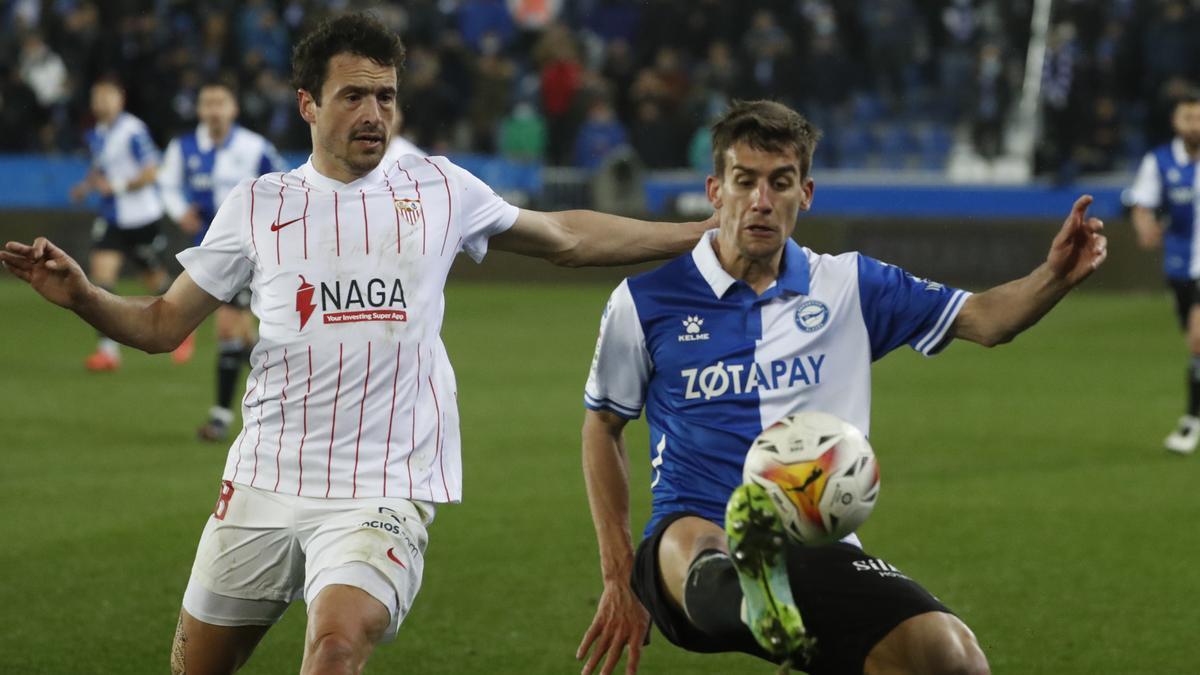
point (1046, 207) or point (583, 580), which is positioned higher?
point (1046, 207)

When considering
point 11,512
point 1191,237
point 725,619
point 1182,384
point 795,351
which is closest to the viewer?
point 725,619

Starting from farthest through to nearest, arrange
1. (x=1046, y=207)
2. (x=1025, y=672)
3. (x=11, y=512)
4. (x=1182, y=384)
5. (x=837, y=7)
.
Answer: (x=837, y=7)
(x=1046, y=207)
(x=1182, y=384)
(x=11, y=512)
(x=1025, y=672)

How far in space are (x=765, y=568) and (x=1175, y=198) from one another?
30.4 feet

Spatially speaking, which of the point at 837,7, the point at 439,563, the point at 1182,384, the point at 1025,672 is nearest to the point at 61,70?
the point at 837,7

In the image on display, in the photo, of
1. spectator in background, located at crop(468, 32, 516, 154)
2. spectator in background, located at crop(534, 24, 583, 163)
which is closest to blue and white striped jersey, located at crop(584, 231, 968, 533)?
spectator in background, located at crop(534, 24, 583, 163)

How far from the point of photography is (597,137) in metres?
24.8

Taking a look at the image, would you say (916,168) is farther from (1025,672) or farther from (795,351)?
(795,351)

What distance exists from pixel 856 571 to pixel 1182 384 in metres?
11.2

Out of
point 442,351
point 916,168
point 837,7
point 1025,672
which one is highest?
point 837,7

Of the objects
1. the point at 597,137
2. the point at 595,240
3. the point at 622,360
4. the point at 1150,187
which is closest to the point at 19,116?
the point at 597,137

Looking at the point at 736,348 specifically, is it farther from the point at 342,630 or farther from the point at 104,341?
the point at 104,341

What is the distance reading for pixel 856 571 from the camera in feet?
14.2

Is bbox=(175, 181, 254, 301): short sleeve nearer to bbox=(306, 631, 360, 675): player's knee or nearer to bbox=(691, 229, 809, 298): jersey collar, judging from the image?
bbox=(306, 631, 360, 675): player's knee

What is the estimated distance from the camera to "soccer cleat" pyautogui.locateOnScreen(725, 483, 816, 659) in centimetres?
385
